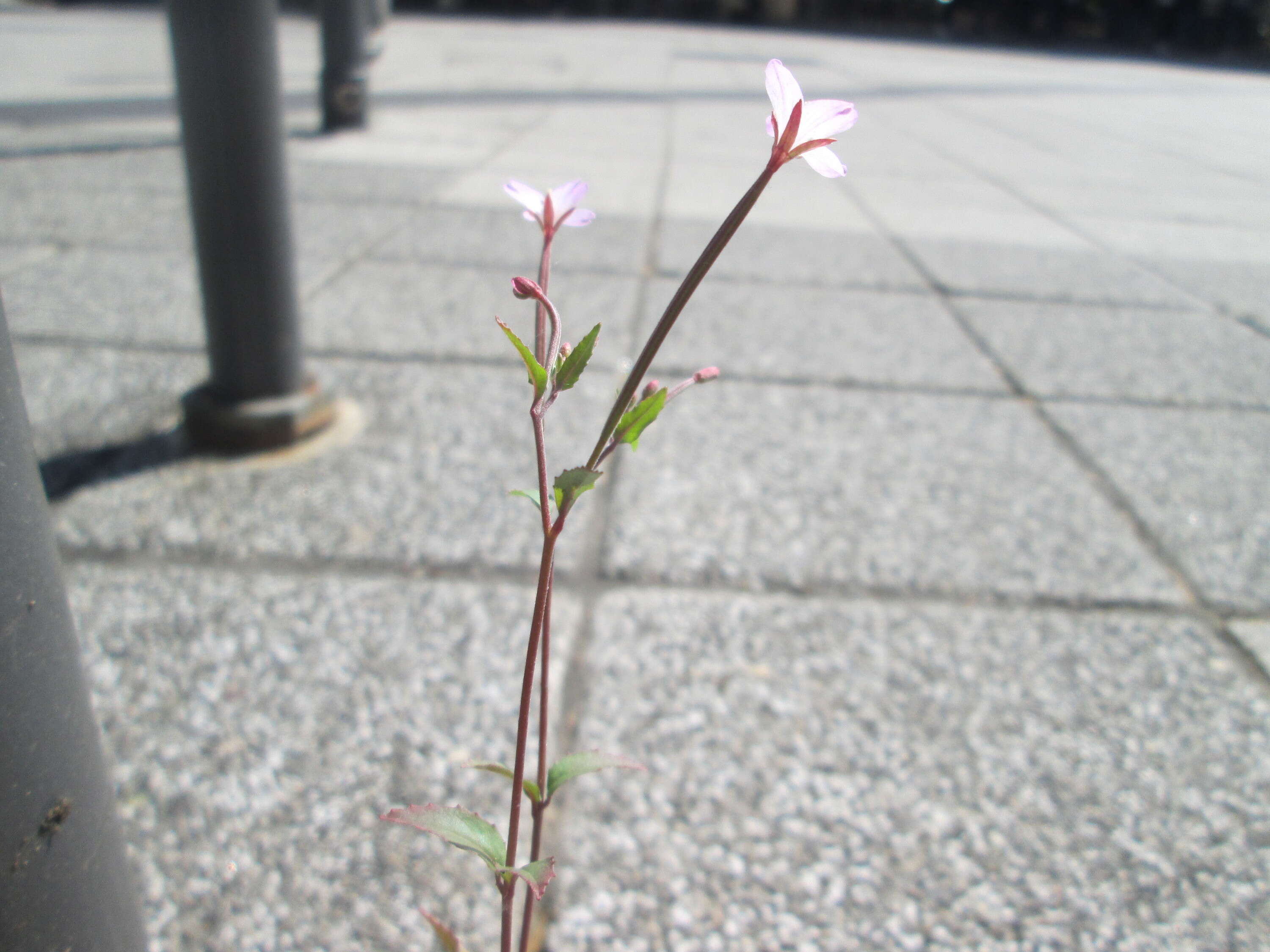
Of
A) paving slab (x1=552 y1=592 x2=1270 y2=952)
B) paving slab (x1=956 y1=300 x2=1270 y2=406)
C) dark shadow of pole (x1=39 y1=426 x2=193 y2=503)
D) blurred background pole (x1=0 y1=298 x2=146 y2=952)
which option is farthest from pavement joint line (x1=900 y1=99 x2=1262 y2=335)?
blurred background pole (x1=0 y1=298 x2=146 y2=952)

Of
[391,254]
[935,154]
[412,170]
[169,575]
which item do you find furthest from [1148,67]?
[169,575]

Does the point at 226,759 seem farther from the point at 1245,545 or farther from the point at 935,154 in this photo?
the point at 935,154

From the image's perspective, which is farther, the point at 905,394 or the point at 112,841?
the point at 905,394

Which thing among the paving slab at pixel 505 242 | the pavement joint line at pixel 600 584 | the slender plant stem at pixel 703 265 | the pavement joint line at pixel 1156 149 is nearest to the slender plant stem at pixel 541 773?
the slender plant stem at pixel 703 265

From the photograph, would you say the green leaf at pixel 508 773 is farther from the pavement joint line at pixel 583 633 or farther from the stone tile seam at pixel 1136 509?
the stone tile seam at pixel 1136 509

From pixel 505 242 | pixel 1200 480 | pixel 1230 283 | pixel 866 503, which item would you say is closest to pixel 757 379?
pixel 866 503

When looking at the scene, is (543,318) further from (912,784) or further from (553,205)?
(912,784)

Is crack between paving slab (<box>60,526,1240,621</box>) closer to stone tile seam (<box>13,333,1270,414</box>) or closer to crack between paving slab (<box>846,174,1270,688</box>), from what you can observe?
crack between paving slab (<box>846,174,1270,688</box>)
